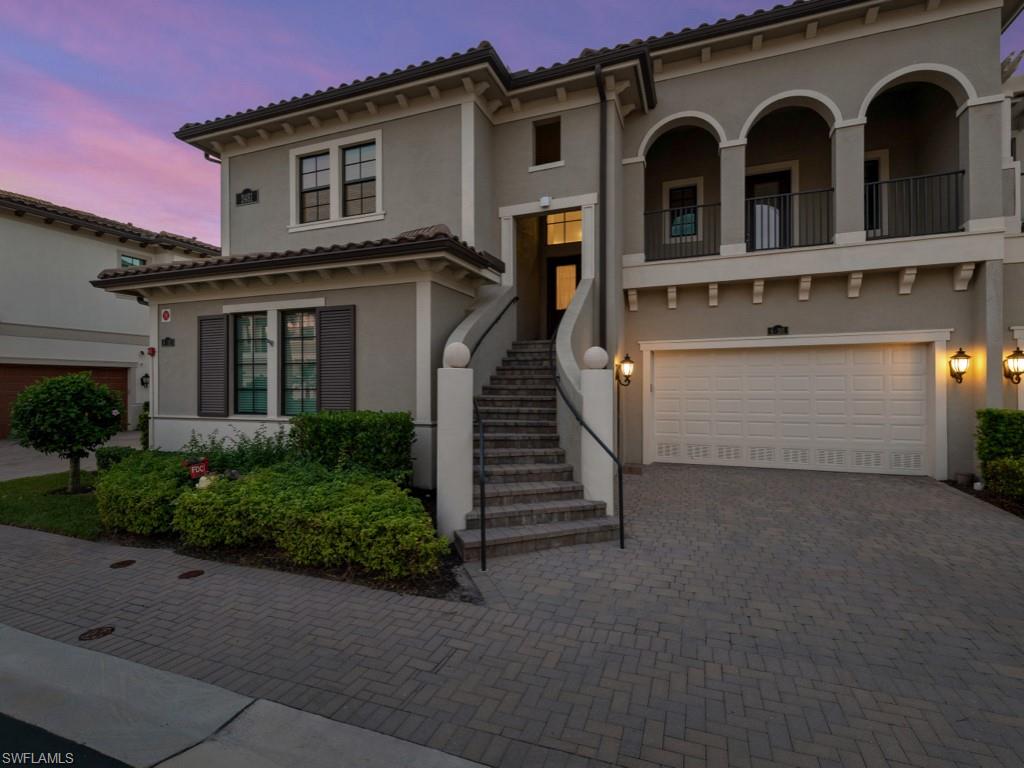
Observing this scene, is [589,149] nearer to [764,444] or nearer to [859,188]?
[859,188]

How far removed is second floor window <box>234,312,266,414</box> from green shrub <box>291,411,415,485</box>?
2.39 metres

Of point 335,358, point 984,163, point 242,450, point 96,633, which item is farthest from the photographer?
point 984,163

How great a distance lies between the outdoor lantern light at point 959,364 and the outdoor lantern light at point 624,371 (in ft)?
17.4

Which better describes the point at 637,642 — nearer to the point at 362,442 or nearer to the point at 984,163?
the point at 362,442

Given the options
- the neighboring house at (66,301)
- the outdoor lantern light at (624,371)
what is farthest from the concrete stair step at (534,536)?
the neighboring house at (66,301)

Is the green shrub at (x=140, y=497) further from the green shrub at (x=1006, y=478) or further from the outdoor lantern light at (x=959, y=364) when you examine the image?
the outdoor lantern light at (x=959, y=364)

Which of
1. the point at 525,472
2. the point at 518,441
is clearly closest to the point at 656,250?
the point at 518,441

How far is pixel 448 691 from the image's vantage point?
2834 mm

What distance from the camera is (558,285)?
1144cm

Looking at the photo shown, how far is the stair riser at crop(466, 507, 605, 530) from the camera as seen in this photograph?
5.24 meters

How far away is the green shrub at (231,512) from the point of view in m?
4.95

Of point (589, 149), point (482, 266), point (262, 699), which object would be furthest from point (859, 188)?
point (262, 699)

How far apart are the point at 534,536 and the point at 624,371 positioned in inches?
206

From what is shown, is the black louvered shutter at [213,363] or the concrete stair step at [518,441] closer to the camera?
the concrete stair step at [518,441]
